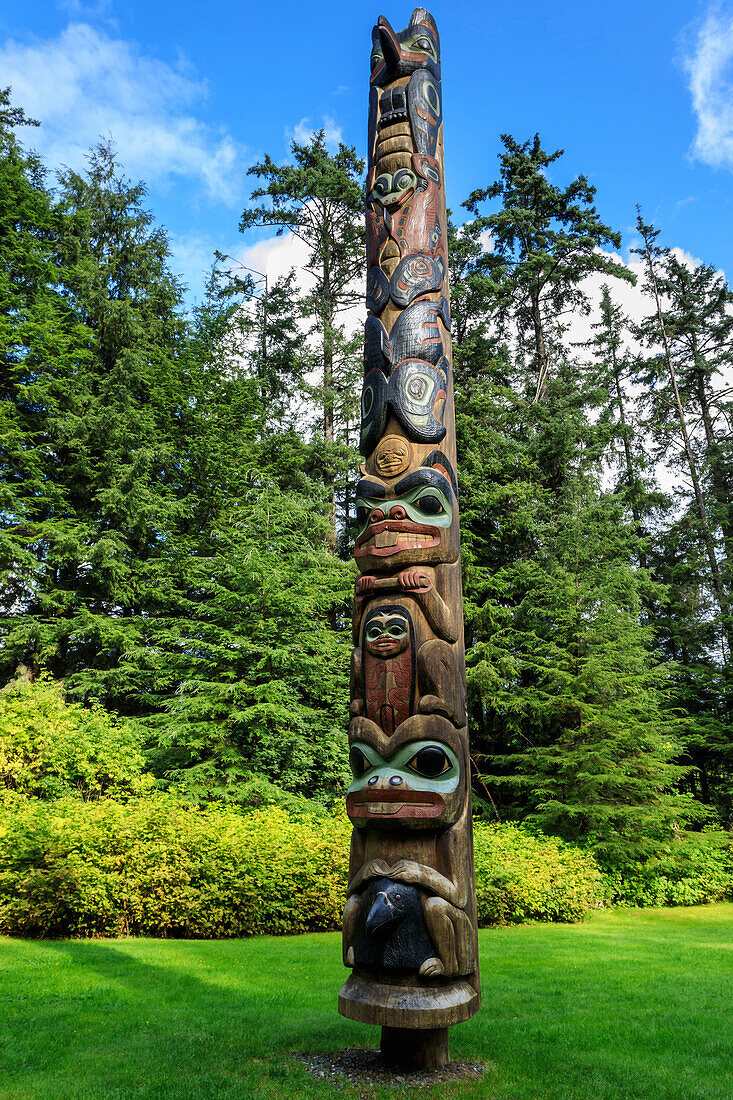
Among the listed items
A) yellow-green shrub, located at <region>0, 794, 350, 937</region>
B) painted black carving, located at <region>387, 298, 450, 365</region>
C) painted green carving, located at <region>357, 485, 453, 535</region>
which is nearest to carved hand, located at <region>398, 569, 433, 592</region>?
painted green carving, located at <region>357, 485, 453, 535</region>

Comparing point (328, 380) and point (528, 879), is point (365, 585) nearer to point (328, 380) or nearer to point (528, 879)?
A: point (528, 879)

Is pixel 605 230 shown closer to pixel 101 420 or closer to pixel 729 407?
pixel 729 407

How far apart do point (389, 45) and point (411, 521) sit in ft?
14.9

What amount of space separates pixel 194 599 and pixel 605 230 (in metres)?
16.8

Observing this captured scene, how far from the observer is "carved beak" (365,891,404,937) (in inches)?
154

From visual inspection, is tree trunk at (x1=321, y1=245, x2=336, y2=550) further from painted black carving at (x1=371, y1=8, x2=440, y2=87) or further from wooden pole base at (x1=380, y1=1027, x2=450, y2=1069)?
wooden pole base at (x1=380, y1=1027, x2=450, y2=1069)

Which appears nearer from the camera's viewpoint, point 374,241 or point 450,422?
point 450,422

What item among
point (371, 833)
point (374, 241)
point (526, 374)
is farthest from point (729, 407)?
point (371, 833)

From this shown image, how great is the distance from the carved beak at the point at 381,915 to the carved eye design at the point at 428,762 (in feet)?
2.39

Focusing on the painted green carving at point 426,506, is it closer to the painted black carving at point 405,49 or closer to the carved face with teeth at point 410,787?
the carved face with teeth at point 410,787

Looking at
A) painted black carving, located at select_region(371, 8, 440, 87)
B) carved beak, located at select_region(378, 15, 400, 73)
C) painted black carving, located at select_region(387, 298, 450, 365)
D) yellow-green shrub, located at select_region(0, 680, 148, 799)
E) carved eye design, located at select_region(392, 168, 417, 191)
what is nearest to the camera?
painted black carving, located at select_region(387, 298, 450, 365)

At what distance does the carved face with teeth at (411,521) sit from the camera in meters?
4.71

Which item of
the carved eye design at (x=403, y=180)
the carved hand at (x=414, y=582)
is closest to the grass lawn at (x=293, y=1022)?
the carved hand at (x=414, y=582)

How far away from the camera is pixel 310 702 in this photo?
609 inches
